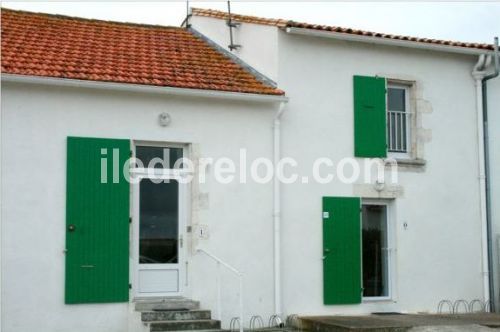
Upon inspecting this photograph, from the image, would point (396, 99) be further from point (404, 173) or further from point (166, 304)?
point (166, 304)

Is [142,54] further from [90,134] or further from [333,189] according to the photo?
[333,189]

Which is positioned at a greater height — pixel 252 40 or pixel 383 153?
pixel 252 40

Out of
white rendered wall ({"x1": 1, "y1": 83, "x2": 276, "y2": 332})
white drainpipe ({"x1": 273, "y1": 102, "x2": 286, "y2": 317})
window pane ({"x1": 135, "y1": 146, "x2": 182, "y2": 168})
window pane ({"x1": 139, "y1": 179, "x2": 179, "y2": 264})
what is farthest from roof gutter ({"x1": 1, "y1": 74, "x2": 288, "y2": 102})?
window pane ({"x1": 139, "y1": 179, "x2": 179, "y2": 264})

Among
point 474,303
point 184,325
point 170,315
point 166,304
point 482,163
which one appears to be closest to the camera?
point 184,325

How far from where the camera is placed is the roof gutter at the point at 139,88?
1089 centimetres

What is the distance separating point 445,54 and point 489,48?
0.80 m

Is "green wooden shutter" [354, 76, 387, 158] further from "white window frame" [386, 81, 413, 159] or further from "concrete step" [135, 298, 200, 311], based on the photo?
"concrete step" [135, 298, 200, 311]

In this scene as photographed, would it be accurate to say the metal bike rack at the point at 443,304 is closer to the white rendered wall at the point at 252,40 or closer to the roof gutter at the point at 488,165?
the roof gutter at the point at 488,165

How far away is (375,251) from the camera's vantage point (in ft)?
43.9

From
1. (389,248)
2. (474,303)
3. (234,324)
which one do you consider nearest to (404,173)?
(389,248)

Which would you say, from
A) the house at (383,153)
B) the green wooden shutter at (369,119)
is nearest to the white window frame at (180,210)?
the house at (383,153)

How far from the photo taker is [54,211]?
11.0 m

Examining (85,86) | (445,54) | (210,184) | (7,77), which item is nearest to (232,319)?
(210,184)

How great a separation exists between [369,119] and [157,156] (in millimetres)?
3829
